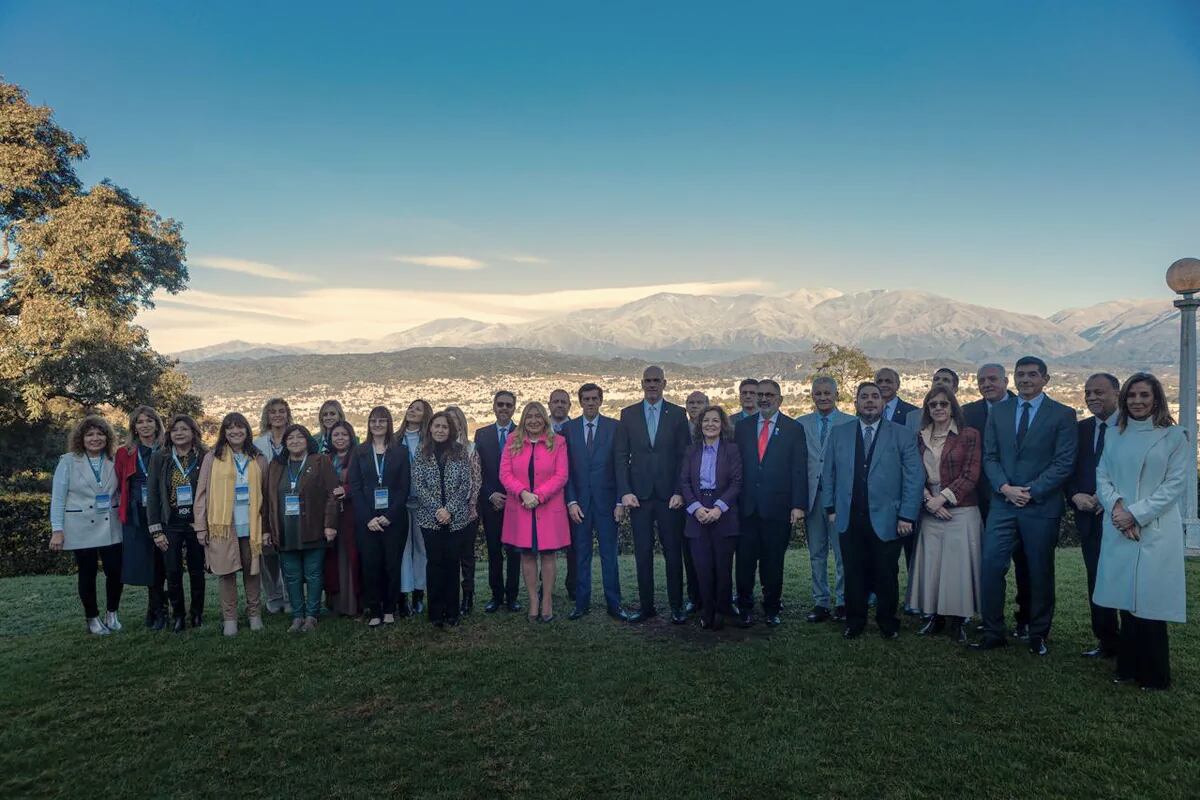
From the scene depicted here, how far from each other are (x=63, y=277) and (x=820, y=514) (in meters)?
15.6

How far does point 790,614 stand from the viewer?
677 centimetres

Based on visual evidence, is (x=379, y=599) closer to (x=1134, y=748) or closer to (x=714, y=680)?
(x=714, y=680)

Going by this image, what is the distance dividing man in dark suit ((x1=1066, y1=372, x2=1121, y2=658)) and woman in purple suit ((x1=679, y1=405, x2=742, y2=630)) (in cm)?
276

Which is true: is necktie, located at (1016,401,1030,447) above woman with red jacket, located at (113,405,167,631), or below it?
above

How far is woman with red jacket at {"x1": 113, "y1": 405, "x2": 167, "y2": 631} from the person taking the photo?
6.53m

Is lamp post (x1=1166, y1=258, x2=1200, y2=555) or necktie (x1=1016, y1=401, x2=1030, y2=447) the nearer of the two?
necktie (x1=1016, y1=401, x2=1030, y2=447)

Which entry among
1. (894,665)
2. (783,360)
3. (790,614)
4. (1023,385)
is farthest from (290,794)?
(783,360)

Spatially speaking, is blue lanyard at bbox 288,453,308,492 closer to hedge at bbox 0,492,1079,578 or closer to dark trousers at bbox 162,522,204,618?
dark trousers at bbox 162,522,204,618

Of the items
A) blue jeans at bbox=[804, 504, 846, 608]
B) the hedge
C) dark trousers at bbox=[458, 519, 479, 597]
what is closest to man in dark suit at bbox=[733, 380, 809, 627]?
blue jeans at bbox=[804, 504, 846, 608]

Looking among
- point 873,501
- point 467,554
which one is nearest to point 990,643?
point 873,501

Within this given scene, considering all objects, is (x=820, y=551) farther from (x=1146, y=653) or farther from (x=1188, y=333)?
(x=1188, y=333)

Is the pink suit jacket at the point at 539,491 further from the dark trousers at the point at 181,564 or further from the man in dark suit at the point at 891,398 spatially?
the man in dark suit at the point at 891,398

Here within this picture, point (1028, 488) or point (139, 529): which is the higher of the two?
point (1028, 488)

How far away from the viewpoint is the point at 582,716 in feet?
14.8
